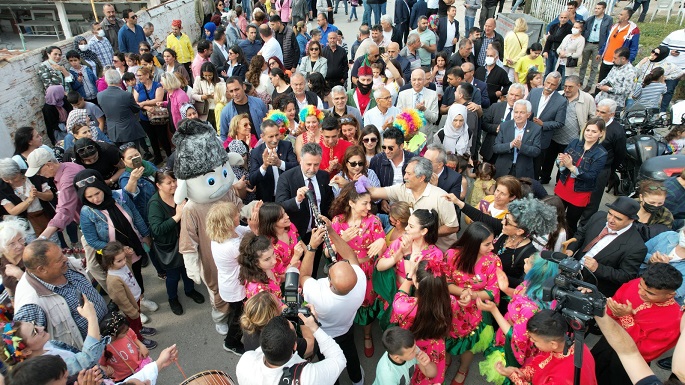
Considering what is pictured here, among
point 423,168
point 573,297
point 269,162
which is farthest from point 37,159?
point 573,297

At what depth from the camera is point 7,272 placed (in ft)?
11.1

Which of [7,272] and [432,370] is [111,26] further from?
[432,370]

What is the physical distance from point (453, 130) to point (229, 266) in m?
3.41

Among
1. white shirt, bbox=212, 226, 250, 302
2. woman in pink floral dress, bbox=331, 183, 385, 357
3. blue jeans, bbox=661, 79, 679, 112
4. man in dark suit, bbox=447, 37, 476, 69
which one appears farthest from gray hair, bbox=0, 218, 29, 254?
blue jeans, bbox=661, 79, 679, 112

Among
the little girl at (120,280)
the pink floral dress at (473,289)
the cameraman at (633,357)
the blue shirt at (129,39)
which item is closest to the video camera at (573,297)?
the cameraman at (633,357)

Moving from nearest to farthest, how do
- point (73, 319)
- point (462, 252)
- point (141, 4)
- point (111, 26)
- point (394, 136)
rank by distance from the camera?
point (73, 319) < point (462, 252) < point (394, 136) < point (111, 26) < point (141, 4)

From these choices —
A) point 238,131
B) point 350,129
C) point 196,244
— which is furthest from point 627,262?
point 238,131

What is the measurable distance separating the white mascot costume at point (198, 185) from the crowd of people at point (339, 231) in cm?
2

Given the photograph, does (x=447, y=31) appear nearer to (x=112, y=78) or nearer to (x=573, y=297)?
(x=112, y=78)

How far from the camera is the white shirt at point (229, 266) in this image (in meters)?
3.63

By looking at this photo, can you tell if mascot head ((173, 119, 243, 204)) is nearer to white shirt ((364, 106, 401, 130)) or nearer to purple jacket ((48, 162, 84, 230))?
purple jacket ((48, 162, 84, 230))

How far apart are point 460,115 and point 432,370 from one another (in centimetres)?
349

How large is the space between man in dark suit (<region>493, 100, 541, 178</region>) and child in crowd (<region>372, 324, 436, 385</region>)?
Answer: 335 centimetres

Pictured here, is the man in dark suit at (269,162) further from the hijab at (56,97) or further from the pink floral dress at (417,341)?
the hijab at (56,97)
